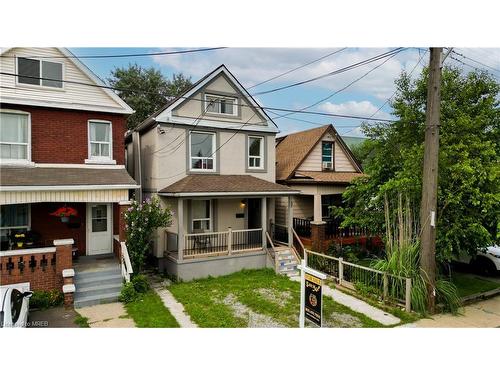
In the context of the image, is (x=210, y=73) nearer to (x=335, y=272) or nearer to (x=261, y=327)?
(x=335, y=272)

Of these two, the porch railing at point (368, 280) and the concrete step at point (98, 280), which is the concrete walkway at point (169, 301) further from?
the porch railing at point (368, 280)

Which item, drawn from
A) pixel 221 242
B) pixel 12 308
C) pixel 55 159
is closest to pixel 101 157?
pixel 55 159

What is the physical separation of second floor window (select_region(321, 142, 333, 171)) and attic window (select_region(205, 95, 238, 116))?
519 centimetres

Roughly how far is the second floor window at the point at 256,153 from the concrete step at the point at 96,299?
7.37 metres

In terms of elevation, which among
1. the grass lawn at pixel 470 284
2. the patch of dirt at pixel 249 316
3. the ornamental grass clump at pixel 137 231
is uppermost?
the ornamental grass clump at pixel 137 231

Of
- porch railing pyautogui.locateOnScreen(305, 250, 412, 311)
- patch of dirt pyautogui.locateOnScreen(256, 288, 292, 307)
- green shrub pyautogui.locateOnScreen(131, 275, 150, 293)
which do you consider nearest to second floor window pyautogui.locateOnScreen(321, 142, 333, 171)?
porch railing pyautogui.locateOnScreen(305, 250, 412, 311)

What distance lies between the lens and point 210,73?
12.2 meters

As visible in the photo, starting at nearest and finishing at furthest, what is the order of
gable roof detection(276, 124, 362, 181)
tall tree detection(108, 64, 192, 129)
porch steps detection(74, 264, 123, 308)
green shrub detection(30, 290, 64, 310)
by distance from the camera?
green shrub detection(30, 290, 64, 310) → porch steps detection(74, 264, 123, 308) → gable roof detection(276, 124, 362, 181) → tall tree detection(108, 64, 192, 129)

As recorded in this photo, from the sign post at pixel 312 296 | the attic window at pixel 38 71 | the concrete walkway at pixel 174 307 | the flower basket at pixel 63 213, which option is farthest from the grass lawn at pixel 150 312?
the attic window at pixel 38 71

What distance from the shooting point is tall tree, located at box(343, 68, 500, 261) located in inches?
316

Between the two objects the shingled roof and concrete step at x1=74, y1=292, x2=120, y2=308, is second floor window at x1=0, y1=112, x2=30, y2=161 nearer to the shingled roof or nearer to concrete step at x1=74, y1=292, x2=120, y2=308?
the shingled roof

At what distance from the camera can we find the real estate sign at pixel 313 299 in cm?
592

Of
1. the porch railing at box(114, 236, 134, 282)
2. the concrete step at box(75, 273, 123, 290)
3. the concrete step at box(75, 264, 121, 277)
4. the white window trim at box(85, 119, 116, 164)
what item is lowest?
the concrete step at box(75, 273, 123, 290)

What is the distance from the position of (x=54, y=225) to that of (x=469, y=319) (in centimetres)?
1188
